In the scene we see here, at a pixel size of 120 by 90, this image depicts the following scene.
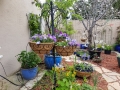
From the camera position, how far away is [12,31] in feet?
9.34

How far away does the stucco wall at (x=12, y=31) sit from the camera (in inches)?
100

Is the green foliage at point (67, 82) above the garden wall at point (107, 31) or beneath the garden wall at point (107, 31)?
beneath

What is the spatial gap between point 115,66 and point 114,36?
11.1 ft

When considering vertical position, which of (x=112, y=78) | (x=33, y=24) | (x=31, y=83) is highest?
(x=33, y=24)

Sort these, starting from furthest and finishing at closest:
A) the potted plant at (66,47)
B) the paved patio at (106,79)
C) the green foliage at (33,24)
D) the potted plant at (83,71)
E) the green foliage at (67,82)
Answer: the green foliage at (33,24) → the potted plant at (83,71) → the paved patio at (106,79) → the green foliage at (67,82) → the potted plant at (66,47)

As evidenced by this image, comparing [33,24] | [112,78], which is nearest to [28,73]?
[33,24]

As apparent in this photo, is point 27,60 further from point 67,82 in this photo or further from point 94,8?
point 94,8

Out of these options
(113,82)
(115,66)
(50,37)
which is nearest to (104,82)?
(113,82)

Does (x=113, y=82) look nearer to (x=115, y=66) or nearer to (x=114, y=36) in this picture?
(x=115, y=66)

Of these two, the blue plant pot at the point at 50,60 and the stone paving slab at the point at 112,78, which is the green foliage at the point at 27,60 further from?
the stone paving slab at the point at 112,78

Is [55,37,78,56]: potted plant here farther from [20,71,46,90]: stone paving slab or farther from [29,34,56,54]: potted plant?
[20,71,46,90]: stone paving slab

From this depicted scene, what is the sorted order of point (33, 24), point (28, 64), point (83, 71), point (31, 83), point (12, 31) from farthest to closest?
point (33, 24)
point (83, 71)
point (12, 31)
point (28, 64)
point (31, 83)

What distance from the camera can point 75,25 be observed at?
7.39 meters

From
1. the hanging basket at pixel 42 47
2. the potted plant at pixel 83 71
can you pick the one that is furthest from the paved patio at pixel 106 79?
the hanging basket at pixel 42 47
